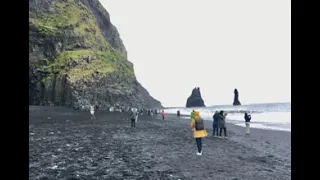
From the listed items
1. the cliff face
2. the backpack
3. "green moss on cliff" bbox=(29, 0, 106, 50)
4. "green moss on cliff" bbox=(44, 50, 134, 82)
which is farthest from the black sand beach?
"green moss on cliff" bbox=(29, 0, 106, 50)

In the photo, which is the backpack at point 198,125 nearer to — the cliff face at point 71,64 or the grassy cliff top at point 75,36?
the cliff face at point 71,64

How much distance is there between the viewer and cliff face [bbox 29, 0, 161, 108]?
87250 mm

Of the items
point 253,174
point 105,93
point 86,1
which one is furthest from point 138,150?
point 86,1

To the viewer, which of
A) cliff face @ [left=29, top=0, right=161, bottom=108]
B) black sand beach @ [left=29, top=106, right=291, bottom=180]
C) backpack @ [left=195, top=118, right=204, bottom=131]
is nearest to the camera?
black sand beach @ [left=29, top=106, right=291, bottom=180]

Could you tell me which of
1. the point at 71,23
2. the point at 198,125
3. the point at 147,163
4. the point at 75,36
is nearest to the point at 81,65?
the point at 75,36

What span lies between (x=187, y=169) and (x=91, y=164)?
450 cm

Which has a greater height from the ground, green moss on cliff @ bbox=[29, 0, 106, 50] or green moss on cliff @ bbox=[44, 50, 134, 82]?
green moss on cliff @ bbox=[29, 0, 106, 50]

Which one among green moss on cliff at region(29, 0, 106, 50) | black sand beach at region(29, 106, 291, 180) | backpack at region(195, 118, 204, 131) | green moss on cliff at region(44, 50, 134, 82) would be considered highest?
green moss on cliff at region(29, 0, 106, 50)

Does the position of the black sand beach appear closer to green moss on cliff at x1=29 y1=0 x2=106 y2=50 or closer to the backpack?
the backpack

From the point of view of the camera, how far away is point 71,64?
95.1 meters
